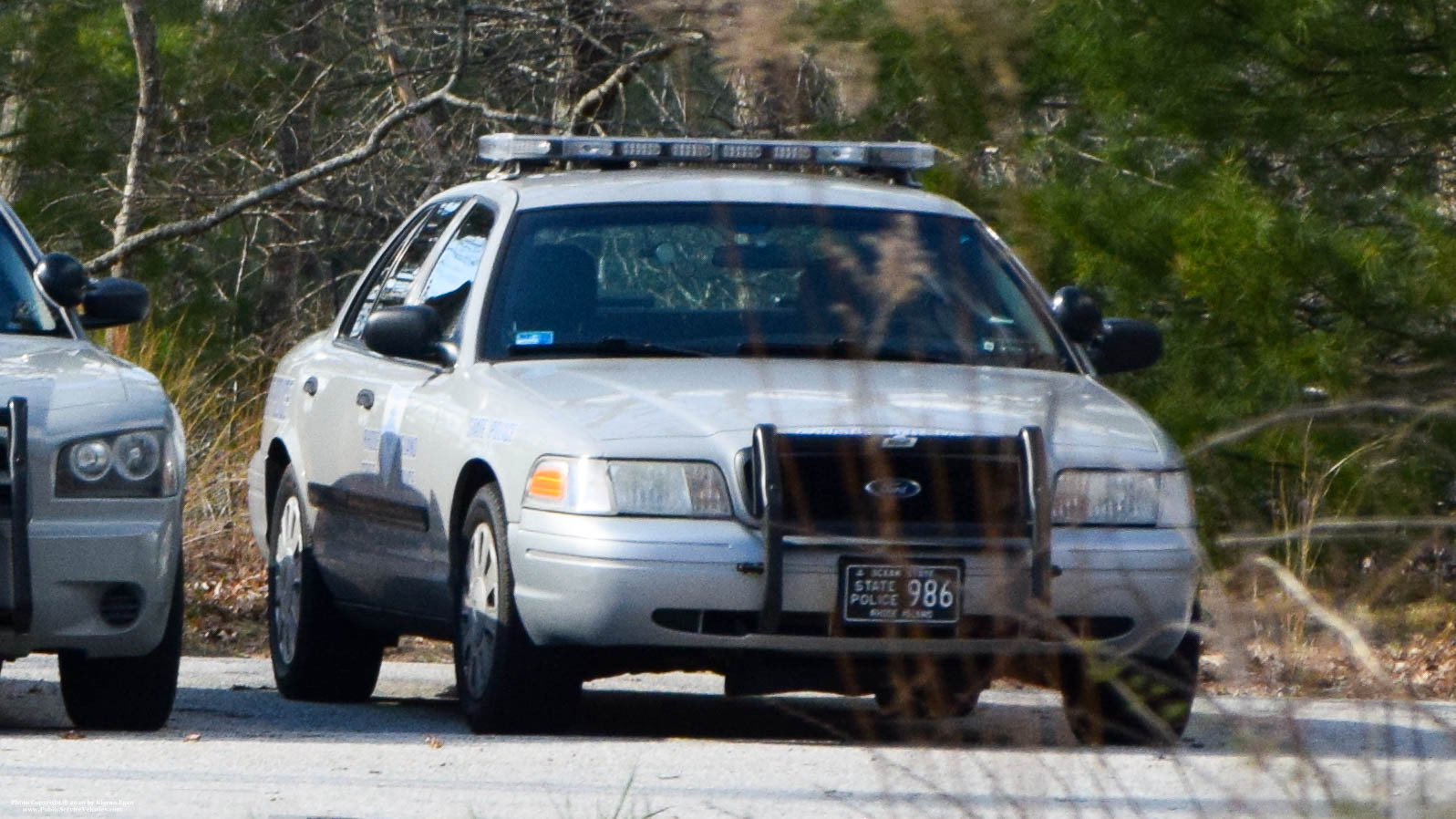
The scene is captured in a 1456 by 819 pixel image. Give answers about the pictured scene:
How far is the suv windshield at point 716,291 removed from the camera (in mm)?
7027

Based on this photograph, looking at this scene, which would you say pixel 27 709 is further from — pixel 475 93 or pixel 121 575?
pixel 475 93

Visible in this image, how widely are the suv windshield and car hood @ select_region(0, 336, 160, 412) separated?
102 cm

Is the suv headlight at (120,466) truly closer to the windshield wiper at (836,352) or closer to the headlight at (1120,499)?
the windshield wiper at (836,352)

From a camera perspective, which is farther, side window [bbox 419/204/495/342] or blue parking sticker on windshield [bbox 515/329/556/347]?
side window [bbox 419/204/495/342]

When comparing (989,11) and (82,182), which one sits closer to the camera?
(989,11)

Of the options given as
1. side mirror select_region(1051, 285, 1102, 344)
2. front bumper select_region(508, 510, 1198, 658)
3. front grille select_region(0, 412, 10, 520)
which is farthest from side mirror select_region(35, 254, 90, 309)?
side mirror select_region(1051, 285, 1102, 344)

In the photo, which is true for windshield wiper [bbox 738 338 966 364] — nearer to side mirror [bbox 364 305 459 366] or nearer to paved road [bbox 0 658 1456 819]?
side mirror [bbox 364 305 459 366]

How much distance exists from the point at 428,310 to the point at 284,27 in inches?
387

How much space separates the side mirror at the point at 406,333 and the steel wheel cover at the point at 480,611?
681 mm

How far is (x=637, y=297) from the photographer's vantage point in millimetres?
7211

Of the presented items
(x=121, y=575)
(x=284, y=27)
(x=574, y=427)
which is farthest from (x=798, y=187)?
(x=284, y=27)

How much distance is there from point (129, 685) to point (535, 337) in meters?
1.47

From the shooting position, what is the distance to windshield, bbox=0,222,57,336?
7570 mm

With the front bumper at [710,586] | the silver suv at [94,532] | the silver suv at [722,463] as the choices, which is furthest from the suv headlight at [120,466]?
the front bumper at [710,586]
